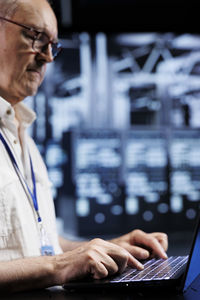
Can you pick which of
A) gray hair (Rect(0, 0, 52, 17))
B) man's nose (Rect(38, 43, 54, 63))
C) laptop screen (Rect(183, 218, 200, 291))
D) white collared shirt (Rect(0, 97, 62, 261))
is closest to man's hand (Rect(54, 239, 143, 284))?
laptop screen (Rect(183, 218, 200, 291))

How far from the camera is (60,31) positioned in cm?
296

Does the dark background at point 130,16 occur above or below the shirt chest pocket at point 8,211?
above

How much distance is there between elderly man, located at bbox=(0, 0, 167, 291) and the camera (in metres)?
0.82

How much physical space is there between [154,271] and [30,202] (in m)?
0.47

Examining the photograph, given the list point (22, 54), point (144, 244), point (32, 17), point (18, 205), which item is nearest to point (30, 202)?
point (18, 205)

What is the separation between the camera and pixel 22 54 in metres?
1.27

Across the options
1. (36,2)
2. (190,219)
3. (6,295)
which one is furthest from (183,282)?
(190,219)

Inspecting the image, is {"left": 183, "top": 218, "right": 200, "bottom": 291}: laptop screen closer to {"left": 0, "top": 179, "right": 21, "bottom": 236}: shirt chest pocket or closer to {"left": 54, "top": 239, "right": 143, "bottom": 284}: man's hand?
{"left": 54, "top": 239, "right": 143, "bottom": 284}: man's hand

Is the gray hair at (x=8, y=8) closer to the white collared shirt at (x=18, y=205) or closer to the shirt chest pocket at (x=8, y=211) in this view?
the white collared shirt at (x=18, y=205)

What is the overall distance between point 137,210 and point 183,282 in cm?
221

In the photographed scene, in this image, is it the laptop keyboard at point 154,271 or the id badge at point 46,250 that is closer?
the laptop keyboard at point 154,271

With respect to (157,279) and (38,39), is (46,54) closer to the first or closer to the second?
(38,39)

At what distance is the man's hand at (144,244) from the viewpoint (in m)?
1.04

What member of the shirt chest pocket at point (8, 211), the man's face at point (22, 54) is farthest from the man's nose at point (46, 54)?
the shirt chest pocket at point (8, 211)
